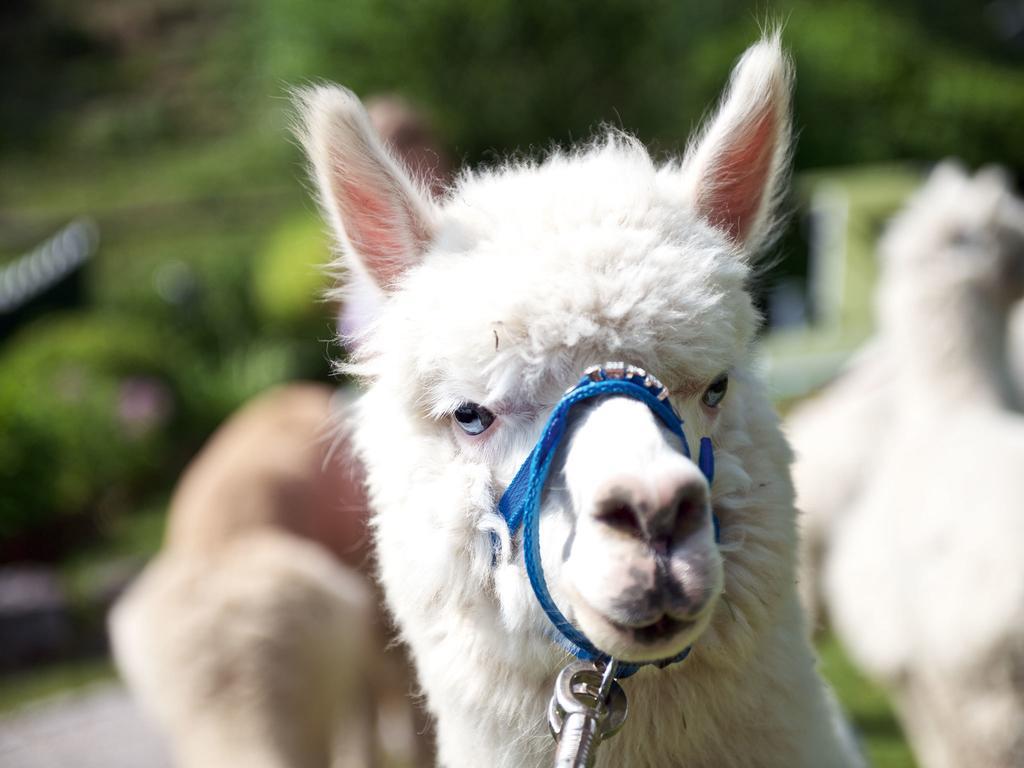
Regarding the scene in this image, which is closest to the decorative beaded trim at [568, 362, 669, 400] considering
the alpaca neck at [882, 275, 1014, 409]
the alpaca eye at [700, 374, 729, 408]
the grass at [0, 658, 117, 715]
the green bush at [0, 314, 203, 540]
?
the alpaca eye at [700, 374, 729, 408]

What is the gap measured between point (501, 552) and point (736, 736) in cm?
54

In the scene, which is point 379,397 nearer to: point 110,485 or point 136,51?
point 110,485

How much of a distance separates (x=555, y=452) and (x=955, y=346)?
2.34 meters

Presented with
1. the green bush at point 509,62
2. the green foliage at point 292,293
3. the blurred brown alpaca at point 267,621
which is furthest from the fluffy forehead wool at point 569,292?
the green foliage at point 292,293

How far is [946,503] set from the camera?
3.13 meters

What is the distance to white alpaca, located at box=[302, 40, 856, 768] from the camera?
1564mm

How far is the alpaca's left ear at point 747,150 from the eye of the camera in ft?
6.57

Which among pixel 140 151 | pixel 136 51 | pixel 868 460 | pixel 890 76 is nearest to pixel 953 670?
pixel 868 460

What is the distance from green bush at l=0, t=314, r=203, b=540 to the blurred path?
6.11 ft

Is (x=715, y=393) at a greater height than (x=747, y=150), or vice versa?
(x=747, y=150)

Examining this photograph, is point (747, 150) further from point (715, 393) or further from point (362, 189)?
point (362, 189)

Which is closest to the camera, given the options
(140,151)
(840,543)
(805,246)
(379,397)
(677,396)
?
(677,396)

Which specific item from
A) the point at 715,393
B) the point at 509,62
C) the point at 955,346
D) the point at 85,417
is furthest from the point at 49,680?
the point at 509,62

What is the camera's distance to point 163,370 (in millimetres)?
9188
